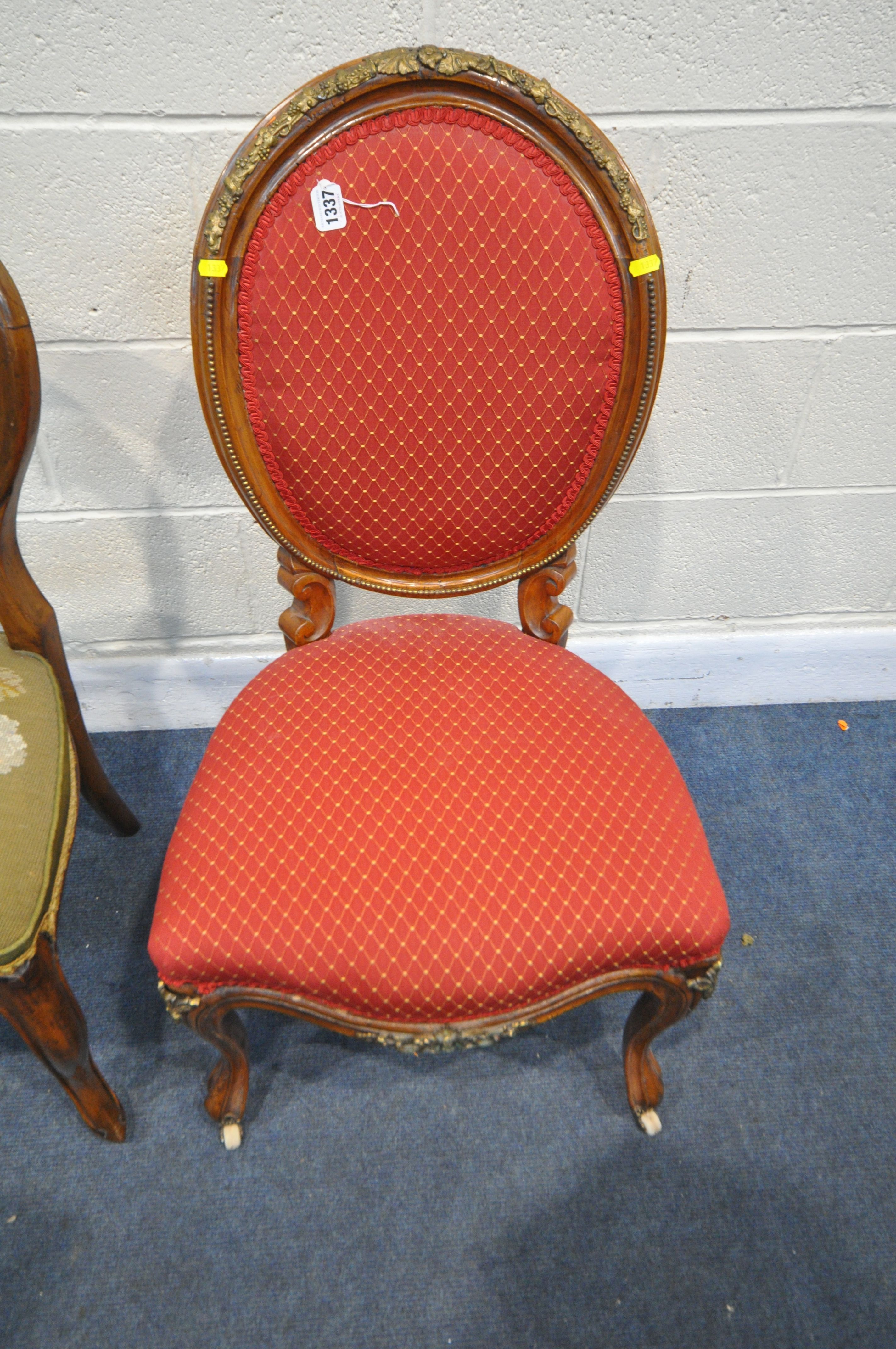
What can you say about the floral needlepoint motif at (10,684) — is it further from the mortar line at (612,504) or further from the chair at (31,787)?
the mortar line at (612,504)

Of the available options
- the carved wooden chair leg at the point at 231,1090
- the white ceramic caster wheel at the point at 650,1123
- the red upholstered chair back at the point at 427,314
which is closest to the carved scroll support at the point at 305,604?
the red upholstered chair back at the point at 427,314

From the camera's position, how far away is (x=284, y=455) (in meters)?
0.85

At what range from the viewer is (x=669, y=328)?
1.15 m

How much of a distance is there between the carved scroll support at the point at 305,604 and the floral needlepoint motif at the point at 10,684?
310 millimetres

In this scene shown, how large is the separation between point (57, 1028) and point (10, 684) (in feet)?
1.27

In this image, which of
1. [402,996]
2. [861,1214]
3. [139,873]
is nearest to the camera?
[402,996]

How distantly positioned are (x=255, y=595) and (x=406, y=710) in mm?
629

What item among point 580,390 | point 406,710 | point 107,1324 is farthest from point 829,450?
→ point 107,1324

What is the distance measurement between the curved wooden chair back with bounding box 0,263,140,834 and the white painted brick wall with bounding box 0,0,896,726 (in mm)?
306

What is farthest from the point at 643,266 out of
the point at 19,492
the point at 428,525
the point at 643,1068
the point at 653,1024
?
the point at 643,1068

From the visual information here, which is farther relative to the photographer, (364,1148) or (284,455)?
(364,1148)

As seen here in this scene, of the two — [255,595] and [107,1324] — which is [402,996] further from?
[255,595]

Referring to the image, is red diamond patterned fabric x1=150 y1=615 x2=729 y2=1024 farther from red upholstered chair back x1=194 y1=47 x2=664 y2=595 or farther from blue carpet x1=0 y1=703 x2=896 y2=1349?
blue carpet x1=0 y1=703 x2=896 y2=1349

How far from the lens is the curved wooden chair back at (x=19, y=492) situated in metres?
0.75
